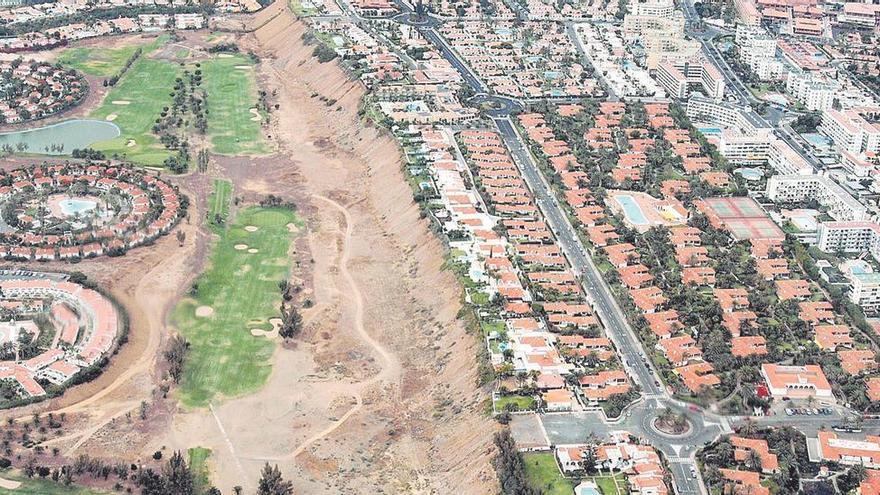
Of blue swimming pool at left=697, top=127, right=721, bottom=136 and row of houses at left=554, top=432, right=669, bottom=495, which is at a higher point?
row of houses at left=554, top=432, right=669, bottom=495

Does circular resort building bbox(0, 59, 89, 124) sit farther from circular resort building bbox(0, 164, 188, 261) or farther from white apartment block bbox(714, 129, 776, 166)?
white apartment block bbox(714, 129, 776, 166)

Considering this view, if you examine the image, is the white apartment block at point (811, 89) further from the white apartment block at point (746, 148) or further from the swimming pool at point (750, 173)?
the swimming pool at point (750, 173)

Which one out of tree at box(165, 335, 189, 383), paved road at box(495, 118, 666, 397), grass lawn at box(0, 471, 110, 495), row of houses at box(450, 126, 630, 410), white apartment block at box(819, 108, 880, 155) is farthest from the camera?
white apartment block at box(819, 108, 880, 155)

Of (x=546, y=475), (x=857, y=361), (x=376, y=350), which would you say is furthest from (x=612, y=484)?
(x=376, y=350)

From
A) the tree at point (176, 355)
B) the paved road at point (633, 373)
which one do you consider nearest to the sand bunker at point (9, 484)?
the tree at point (176, 355)

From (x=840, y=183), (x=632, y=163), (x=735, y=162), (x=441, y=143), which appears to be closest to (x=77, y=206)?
(x=441, y=143)

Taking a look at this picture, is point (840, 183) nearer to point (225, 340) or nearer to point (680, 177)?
point (680, 177)

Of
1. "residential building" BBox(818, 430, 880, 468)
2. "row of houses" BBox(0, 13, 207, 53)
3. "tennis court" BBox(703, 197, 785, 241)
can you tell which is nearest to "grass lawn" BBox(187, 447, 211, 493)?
"residential building" BBox(818, 430, 880, 468)
